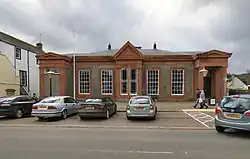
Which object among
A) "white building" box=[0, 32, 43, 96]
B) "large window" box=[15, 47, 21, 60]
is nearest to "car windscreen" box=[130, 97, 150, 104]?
"white building" box=[0, 32, 43, 96]

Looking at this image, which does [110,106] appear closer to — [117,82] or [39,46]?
[117,82]

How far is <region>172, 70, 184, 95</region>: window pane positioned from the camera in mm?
29766

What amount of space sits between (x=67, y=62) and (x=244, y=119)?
23190 millimetres

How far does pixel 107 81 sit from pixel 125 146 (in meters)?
22.5

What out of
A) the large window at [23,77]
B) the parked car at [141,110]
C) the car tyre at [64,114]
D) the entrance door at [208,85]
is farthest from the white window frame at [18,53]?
the parked car at [141,110]

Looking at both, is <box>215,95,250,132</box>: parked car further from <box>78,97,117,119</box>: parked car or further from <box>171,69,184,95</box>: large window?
<box>171,69,184,95</box>: large window

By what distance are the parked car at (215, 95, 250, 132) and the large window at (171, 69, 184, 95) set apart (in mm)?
18110

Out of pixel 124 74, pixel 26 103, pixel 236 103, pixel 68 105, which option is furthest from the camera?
pixel 124 74

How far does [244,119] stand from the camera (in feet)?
34.6

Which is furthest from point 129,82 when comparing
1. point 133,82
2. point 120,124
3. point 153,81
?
point 120,124

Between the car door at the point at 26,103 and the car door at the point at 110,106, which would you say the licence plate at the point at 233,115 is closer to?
the car door at the point at 110,106

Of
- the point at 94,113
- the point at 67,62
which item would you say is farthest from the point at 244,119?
the point at 67,62

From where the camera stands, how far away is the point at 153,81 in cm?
3023

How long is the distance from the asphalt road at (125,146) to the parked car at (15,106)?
22.2 feet
